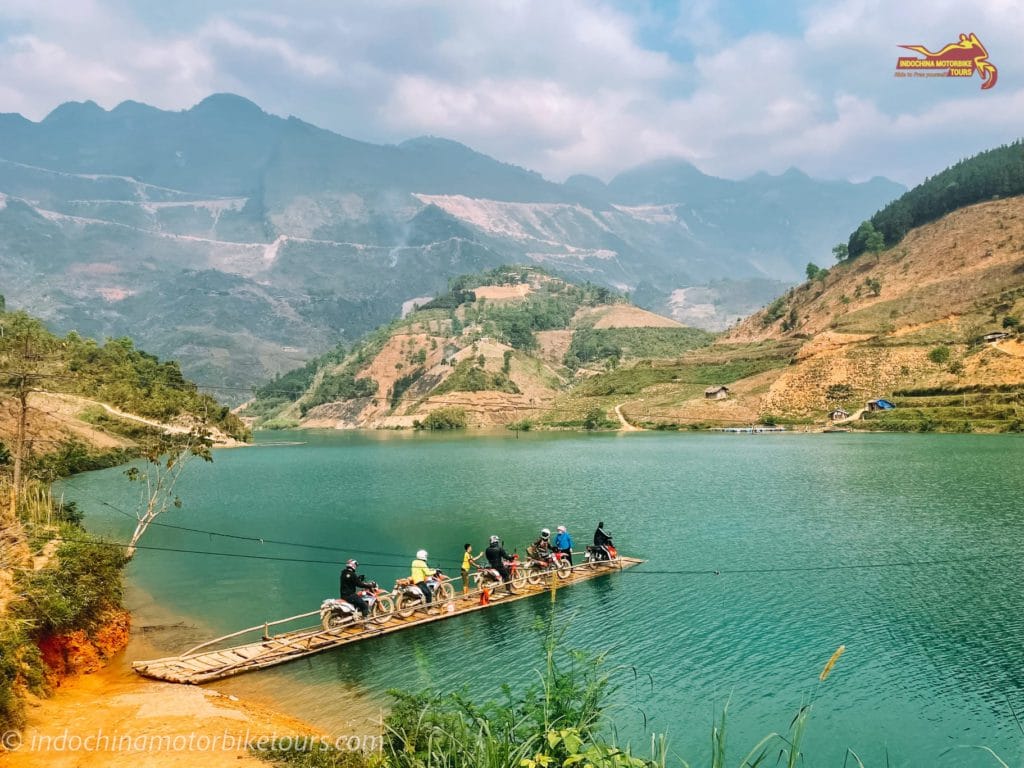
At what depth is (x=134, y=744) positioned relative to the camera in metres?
13.7

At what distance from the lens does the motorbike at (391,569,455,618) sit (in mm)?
23941

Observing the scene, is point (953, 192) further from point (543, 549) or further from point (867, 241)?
point (543, 549)

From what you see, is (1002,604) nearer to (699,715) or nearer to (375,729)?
(699,715)

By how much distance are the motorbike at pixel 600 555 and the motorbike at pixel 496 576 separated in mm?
3571

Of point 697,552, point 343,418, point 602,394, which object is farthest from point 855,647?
point 343,418

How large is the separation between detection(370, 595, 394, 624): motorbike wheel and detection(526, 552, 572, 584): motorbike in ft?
21.2

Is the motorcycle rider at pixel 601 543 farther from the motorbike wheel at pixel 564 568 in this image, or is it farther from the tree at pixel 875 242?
the tree at pixel 875 242

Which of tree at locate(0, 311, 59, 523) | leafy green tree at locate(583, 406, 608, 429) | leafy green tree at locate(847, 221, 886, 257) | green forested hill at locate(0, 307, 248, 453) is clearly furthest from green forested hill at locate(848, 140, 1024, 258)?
tree at locate(0, 311, 59, 523)

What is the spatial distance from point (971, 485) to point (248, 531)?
154 ft

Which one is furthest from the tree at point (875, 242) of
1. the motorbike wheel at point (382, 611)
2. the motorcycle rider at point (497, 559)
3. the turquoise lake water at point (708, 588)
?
the motorbike wheel at point (382, 611)

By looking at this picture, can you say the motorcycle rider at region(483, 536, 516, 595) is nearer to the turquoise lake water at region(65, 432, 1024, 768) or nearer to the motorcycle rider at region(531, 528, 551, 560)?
the turquoise lake water at region(65, 432, 1024, 768)

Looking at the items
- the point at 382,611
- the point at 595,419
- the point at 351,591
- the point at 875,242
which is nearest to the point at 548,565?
the point at 382,611

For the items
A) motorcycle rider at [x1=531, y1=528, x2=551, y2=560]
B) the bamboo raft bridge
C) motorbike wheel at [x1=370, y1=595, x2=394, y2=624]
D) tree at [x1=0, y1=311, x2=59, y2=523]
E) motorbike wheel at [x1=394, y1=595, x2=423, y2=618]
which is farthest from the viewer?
motorcycle rider at [x1=531, y1=528, x2=551, y2=560]

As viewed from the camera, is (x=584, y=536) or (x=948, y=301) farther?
(x=948, y=301)
